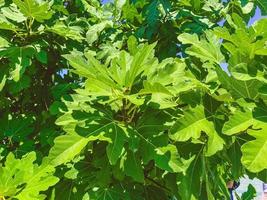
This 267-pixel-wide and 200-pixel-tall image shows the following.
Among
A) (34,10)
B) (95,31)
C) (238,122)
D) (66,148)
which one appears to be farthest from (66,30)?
(238,122)

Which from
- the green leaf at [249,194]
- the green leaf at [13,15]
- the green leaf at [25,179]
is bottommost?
the green leaf at [249,194]

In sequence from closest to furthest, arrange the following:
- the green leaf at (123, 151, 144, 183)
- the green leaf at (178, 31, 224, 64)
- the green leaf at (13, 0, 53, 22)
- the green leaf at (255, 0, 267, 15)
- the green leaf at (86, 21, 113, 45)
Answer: the green leaf at (123, 151, 144, 183), the green leaf at (178, 31, 224, 64), the green leaf at (13, 0, 53, 22), the green leaf at (255, 0, 267, 15), the green leaf at (86, 21, 113, 45)

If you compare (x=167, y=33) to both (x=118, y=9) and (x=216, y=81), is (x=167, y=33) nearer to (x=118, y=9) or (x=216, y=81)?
(x=118, y=9)

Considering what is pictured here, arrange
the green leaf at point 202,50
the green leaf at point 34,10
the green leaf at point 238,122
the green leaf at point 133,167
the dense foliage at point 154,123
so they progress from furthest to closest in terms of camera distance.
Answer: the green leaf at point 34,10, the green leaf at point 202,50, the green leaf at point 133,167, the dense foliage at point 154,123, the green leaf at point 238,122

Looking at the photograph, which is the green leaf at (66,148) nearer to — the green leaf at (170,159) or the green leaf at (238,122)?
the green leaf at (170,159)

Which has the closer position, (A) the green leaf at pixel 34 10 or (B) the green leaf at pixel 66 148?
(B) the green leaf at pixel 66 148

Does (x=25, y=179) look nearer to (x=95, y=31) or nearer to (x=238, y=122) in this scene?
(x=238, y=122)

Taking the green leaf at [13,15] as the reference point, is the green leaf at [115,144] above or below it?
below

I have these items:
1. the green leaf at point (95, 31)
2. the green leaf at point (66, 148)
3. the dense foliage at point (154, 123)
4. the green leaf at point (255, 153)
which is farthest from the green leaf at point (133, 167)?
the green leaf at point (95, 31)

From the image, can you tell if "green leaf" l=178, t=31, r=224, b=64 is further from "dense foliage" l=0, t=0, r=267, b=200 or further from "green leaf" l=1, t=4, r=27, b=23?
"green leaf" l=1, t=4, r=27, b=23

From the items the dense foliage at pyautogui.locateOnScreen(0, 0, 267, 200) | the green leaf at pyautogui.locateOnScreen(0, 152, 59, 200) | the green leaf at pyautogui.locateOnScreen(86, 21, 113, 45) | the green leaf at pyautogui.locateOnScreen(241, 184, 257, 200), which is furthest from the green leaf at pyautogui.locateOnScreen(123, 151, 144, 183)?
the green leaf at pyautogui.locateOnScreen(241, 184, 257, 200)

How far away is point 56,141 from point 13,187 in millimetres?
324

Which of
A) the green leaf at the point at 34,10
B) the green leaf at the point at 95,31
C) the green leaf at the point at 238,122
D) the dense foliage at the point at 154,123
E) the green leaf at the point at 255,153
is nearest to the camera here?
the green leaf at the point at 255,153

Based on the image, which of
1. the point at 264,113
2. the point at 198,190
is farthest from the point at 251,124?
the point at 198,190
